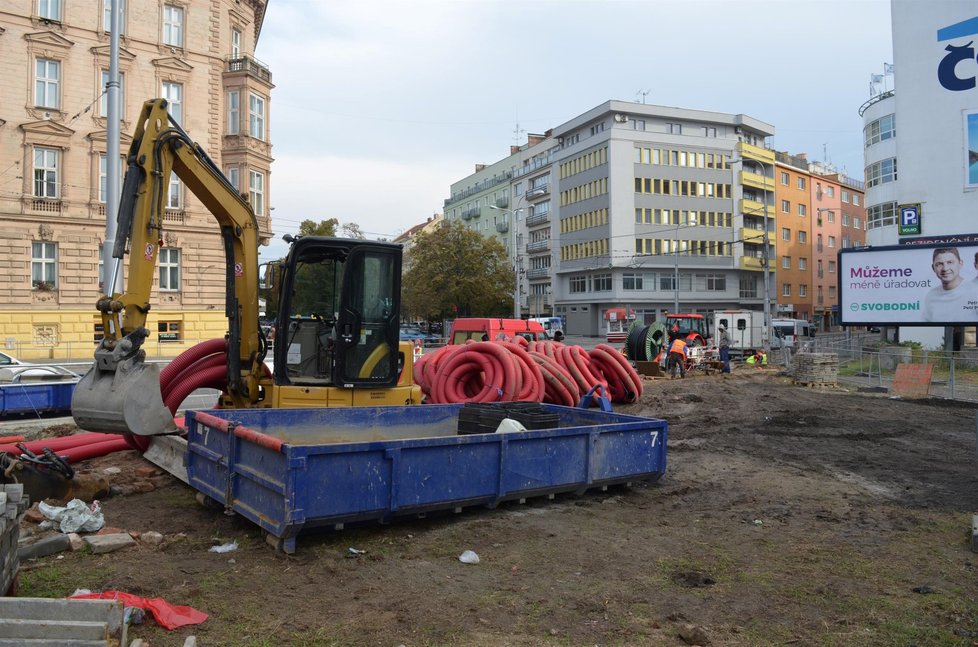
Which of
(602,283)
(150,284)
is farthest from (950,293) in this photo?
(602,283)

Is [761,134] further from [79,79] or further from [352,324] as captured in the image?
[352,324]

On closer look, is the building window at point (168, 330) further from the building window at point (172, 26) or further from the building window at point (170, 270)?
the building window at point (172, 26)

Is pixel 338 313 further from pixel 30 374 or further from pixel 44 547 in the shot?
pixel 30 374

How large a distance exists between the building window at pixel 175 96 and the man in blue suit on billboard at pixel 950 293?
31295 mm

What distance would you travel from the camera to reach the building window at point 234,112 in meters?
35.3

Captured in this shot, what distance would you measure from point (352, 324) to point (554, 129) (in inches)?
2684

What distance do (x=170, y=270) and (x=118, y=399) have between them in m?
28.1

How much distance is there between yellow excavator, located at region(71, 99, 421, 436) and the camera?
786cm

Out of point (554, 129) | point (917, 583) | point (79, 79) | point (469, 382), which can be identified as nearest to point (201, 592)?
point (917, 583)

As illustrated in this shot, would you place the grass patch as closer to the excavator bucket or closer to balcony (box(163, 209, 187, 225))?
the excavator bucket

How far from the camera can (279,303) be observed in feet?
28.5

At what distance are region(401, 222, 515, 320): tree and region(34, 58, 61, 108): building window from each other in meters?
29.9

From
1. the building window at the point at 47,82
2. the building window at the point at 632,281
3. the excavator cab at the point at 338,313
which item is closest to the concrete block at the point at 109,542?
the excavator cab at the point at 338,313

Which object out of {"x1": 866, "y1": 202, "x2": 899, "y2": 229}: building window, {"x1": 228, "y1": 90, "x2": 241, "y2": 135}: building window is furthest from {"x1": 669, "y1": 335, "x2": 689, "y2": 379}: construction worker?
{"x1": 866, "y1": 202, "x2": 899, "y2": 229}: building window
